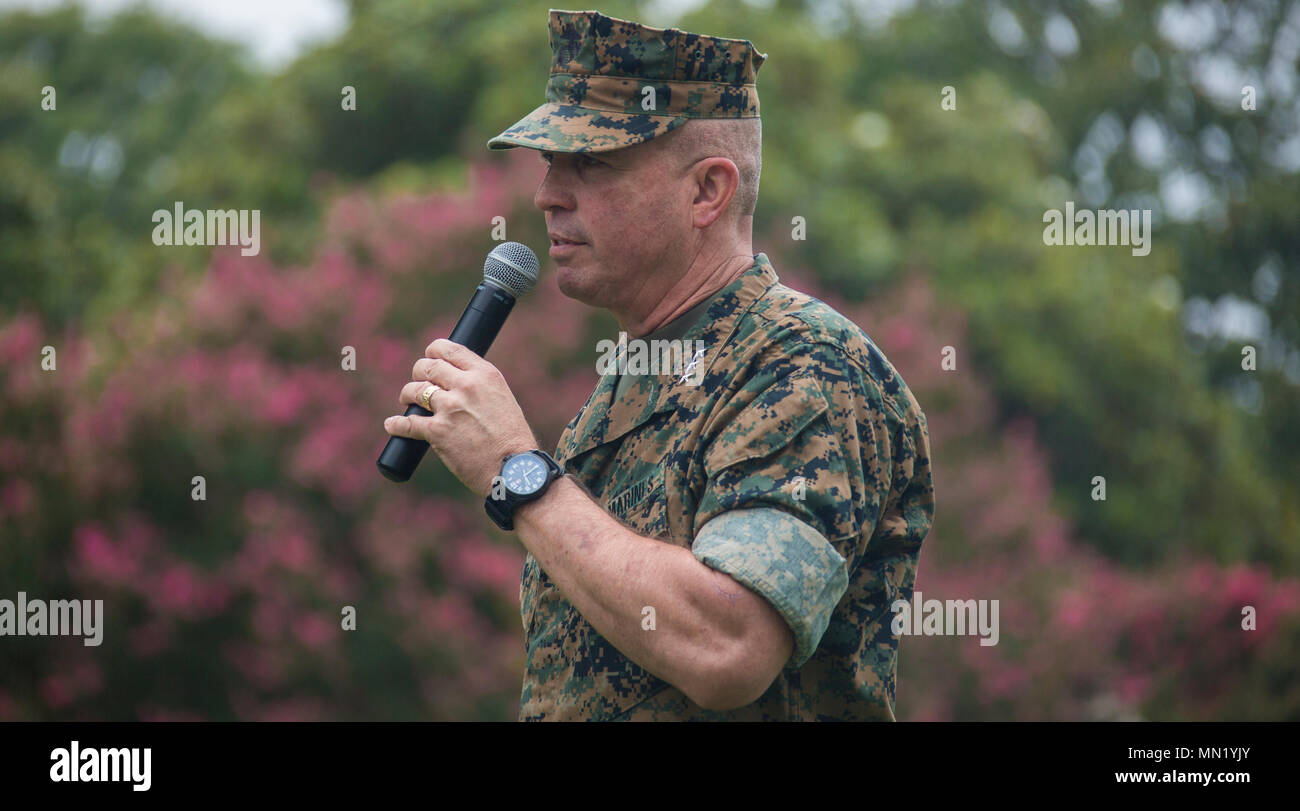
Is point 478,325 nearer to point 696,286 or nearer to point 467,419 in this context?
point 467,419

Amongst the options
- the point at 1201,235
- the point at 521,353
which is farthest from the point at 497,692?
the point at 1201,235

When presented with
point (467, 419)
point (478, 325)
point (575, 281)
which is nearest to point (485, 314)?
point (478, 325)

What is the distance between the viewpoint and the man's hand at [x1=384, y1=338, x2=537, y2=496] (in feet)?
7.59

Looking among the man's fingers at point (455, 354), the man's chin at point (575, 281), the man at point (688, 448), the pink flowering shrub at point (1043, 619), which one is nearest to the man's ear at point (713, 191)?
the man at point (688, 448)

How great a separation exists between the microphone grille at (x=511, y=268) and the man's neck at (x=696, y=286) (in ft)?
1.08

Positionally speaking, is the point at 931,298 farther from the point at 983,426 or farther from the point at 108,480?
the point at 108,480

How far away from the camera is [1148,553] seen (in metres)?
10.8

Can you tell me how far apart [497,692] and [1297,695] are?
5.10m

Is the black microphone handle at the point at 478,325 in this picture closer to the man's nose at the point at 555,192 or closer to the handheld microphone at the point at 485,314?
the handheld microphone at the point at 485,314

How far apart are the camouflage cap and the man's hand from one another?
45 centimetres

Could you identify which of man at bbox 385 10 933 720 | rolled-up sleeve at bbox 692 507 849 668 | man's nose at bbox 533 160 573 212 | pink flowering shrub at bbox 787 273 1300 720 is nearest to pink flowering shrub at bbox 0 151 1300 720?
pink flowering shrub at bbox 787 273 1300 720

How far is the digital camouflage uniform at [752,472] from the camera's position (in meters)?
2.11

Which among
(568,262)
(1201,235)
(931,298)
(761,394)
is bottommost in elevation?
(761,394)

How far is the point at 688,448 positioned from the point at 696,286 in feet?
1.45
